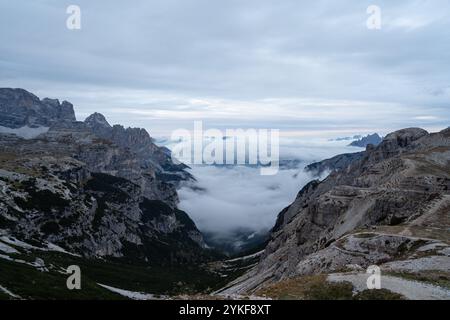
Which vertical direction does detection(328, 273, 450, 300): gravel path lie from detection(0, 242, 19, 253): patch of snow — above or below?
above

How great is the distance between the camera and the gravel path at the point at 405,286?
134 feet

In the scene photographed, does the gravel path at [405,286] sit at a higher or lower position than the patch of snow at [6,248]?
higher

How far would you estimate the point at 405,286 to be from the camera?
43.8 m

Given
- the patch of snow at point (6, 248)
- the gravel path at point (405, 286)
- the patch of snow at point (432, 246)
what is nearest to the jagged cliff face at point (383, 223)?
the patch of snow at point (432, 246)

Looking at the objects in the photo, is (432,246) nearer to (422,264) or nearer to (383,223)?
(422,264)

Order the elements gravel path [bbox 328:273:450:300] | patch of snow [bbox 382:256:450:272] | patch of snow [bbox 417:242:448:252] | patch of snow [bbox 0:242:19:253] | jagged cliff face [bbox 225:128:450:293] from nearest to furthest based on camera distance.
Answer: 1. gravel path [bbox 328:273:450:300]
2. patch of snow [bbox 382:256:450:272]
3. patch of snow [bbox 417:242:448:252]
4. jagged cliff face [bbox 225:128:450:293]
5. patch of snow [bbox 0:242:19:253]

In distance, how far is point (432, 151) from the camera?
174250 millimetres

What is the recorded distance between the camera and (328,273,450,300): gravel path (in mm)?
40938

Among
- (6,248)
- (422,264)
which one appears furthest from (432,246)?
(6,248)

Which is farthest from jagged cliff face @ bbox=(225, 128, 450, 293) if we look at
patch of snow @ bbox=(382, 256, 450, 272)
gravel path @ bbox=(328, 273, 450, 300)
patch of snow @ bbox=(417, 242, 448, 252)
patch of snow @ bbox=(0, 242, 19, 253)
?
patch of snow @ bbox=(0, 242, 19, 253)

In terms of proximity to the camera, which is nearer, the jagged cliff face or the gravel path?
the gravel path

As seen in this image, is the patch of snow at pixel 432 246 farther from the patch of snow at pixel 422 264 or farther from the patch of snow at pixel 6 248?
the patch of snow at pixel 6 248

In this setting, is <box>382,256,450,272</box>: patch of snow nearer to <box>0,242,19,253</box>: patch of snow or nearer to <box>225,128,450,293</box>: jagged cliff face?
<box>225,128,450,293</box>: jagged cliff face
